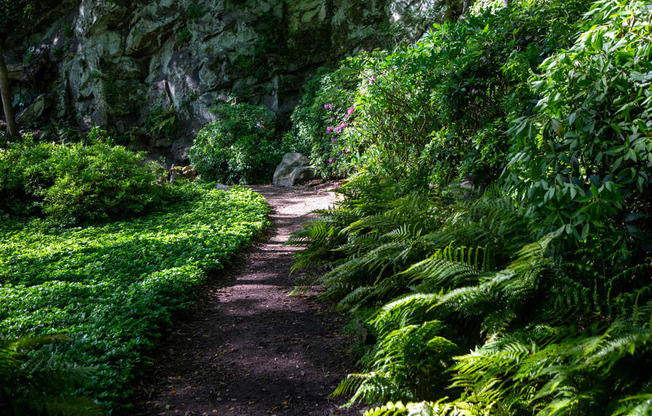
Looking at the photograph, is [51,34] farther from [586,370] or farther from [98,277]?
[586,370]

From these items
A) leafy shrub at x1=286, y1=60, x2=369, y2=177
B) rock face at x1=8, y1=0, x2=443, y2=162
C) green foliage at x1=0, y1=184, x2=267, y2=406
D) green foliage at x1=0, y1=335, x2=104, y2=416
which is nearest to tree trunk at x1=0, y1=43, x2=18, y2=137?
rock face at x1=8, y1=0, x2=443, y2=162

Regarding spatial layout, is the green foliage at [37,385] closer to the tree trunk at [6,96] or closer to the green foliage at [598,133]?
the green foliage at [598,133]

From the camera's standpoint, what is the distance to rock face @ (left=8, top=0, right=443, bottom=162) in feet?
51.6

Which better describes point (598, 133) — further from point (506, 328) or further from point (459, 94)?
point (459, 94)

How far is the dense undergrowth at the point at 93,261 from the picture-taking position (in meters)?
2.21

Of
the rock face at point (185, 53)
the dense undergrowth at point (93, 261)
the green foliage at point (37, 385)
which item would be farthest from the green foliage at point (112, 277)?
the rock face at point (185, 53)

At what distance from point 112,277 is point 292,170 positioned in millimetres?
8255

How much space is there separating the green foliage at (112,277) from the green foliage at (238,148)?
532 cm

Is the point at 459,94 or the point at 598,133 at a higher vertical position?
the point at 459,94

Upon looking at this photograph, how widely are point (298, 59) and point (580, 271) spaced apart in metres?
15.3

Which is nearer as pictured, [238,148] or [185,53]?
[238,148]

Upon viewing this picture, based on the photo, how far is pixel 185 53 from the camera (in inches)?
671

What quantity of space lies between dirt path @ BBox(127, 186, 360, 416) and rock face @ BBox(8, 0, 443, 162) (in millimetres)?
12382

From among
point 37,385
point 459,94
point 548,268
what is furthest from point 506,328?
point 459,94
